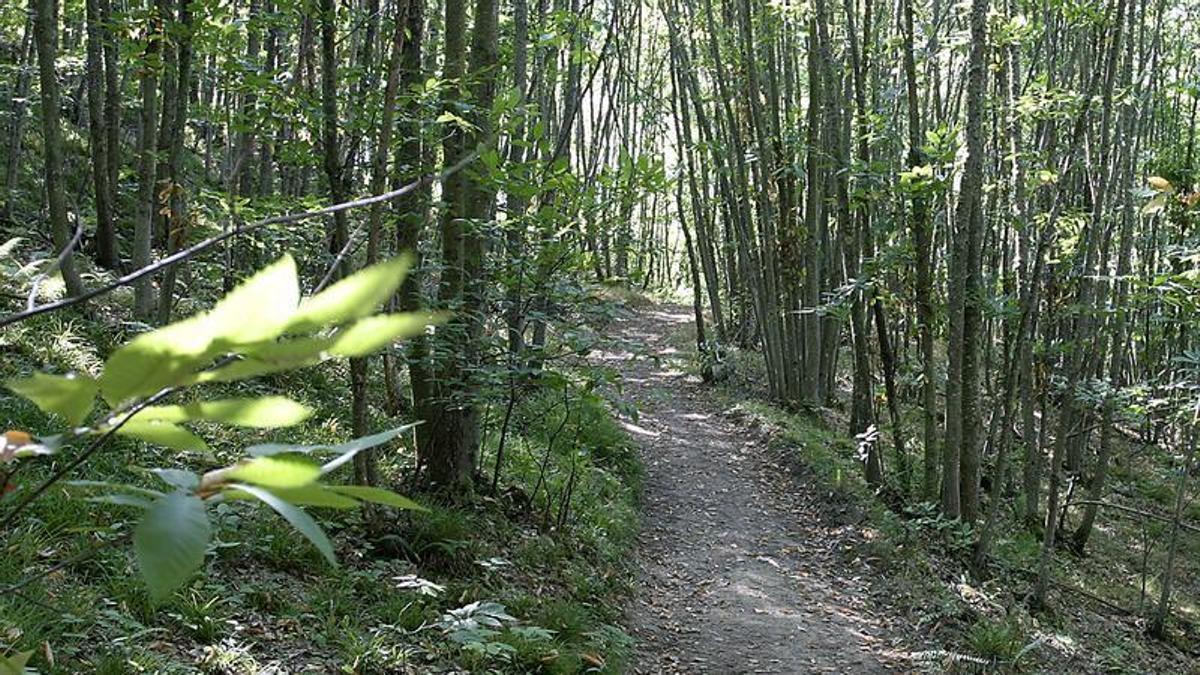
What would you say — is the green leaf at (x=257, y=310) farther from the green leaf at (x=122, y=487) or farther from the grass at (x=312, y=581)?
the grass at (x=312, y=581)

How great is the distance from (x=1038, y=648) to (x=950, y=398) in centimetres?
222

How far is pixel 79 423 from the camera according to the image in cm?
58

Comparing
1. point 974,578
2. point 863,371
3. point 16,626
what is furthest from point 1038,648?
point 16,626

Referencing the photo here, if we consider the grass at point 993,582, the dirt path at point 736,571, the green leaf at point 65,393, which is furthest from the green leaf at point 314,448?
the grass at point 993,582

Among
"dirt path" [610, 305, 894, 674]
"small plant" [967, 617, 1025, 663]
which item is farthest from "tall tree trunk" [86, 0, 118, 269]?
"small plant" [967, 617, 1025, 663]

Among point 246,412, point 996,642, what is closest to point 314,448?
point 246,412

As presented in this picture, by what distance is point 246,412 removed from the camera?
58 centimetres

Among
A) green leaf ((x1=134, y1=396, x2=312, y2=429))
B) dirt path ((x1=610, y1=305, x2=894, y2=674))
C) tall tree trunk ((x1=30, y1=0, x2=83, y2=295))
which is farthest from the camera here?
tall tree trunk ((x1=30, y1=0, x2=83, y2=295))

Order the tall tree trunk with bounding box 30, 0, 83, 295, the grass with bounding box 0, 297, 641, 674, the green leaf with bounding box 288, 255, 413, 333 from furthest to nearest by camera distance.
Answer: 1. the tall tree trunk with bounding box 30, 0, 83, 295
2. the grass with bounding box 0, 297, 641, 674
3. the green leaf with bounding box 288, 255, 413, 333

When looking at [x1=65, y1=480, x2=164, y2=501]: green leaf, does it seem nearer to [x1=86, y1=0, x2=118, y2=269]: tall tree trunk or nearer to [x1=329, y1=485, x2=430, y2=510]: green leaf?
[x1=329, y1=485, x2=430, y2=510]: green leaf

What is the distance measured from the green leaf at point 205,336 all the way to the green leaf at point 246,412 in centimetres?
4

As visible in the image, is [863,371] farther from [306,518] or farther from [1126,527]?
[306,518]

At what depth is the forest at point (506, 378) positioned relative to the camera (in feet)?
3.15

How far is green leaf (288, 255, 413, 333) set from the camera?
48 centimetres
